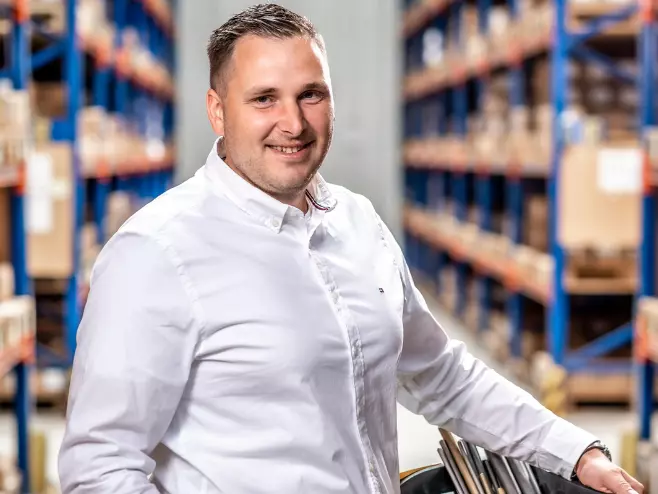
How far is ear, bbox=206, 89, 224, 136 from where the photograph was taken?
1754 mm

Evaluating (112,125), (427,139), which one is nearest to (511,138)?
(112,125)

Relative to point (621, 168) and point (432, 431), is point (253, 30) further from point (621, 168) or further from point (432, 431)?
point (621, 168)

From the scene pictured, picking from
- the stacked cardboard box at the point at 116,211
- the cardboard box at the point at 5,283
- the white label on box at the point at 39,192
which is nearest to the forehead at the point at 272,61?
the cardboard box at the point at 5,283

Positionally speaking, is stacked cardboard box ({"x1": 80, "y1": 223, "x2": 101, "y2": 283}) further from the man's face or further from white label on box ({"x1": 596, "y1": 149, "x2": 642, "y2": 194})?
the man's face

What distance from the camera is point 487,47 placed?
7.93 metres

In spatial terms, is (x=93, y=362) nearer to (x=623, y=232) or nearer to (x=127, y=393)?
(x=127, y=393)

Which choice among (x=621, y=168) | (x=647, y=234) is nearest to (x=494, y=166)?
(x=621, y=168)

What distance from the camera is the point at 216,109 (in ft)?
5.81

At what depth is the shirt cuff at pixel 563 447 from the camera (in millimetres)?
1877

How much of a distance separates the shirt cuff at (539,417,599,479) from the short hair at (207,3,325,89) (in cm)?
82

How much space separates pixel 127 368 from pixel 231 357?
17 cm

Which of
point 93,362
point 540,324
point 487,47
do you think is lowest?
point 540,324

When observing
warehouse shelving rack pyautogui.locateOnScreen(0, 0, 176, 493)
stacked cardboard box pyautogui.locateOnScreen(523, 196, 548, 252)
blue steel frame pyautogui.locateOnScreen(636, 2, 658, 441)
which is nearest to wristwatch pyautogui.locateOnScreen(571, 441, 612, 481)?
warehouse shelving rack pyautogui.locateOnScreen(0, 0, 176, 493)

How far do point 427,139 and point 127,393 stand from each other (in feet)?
33.1
